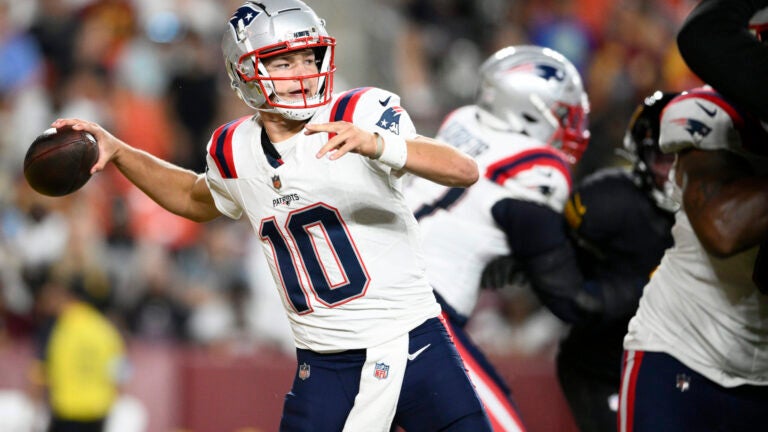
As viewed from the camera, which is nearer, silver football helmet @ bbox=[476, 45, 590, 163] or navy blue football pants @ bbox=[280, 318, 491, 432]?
navy blue football pants @ bbox=[280, 318, 491, 432]

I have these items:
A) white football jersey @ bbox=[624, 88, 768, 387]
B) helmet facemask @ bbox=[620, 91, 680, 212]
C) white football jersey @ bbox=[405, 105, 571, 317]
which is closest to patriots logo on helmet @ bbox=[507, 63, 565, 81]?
white football jersey @ bbox=[405, 105, 571, 317]

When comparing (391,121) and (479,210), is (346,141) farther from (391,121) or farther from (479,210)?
(479,210)

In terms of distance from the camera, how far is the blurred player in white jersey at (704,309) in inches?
124

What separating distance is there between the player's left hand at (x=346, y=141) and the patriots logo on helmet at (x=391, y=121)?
24 cm

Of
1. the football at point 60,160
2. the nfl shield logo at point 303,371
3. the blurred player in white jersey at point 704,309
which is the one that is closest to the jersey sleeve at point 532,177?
the blurred player in white jersey at point 704,309

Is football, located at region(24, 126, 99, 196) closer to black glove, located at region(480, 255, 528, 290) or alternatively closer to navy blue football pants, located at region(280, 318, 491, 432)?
navy blue football pants, located at region(280, 318, 491, 432)

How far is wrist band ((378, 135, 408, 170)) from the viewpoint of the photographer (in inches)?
117

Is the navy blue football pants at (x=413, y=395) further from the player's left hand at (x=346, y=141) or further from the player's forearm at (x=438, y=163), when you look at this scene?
the player's left hand at (x=346, y=141)

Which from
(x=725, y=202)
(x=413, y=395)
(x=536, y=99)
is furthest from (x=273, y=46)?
(x=536, y=99)

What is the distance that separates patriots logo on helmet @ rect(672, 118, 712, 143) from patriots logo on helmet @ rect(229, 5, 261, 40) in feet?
4.36

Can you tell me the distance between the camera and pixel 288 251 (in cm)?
337

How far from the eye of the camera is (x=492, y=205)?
4195 millimetres

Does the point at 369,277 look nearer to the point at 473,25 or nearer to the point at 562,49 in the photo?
the point at 562,49

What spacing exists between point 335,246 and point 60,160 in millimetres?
925
